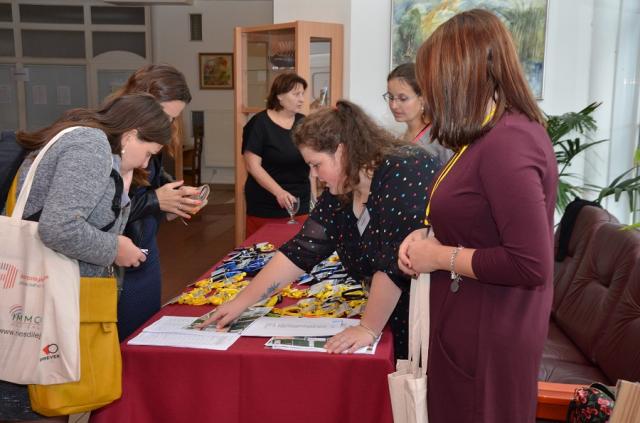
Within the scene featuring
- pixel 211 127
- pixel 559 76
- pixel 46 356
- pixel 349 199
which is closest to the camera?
pixel 46 356

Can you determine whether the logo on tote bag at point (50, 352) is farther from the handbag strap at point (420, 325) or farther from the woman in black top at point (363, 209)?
the handbag strap at point (420, 325)

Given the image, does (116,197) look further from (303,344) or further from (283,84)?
(283,84)

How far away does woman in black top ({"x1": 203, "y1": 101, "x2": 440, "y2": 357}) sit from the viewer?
185 cm

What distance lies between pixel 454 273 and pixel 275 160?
2581 mm

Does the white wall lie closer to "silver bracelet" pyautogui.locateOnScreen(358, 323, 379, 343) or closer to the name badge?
the name badge

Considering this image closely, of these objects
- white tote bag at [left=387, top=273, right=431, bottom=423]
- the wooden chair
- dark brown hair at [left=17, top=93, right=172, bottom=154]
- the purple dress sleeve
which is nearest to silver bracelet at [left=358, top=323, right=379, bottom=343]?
white tote bag at [left=387, top=273, right=431, bottom=423]

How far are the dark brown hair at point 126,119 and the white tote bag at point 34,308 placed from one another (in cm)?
24

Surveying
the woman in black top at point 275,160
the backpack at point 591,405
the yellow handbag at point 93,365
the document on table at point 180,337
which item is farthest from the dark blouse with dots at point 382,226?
the woman in black top at point 275,160

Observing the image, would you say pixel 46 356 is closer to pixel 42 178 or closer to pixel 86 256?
pixel 86 256

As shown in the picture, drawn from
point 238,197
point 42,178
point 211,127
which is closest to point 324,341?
point 42,178

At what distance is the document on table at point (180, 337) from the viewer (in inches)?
68.8

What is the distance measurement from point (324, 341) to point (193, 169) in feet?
32.5

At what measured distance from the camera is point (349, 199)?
6.74ft

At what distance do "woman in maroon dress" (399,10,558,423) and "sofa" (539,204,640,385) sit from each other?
1.03m
